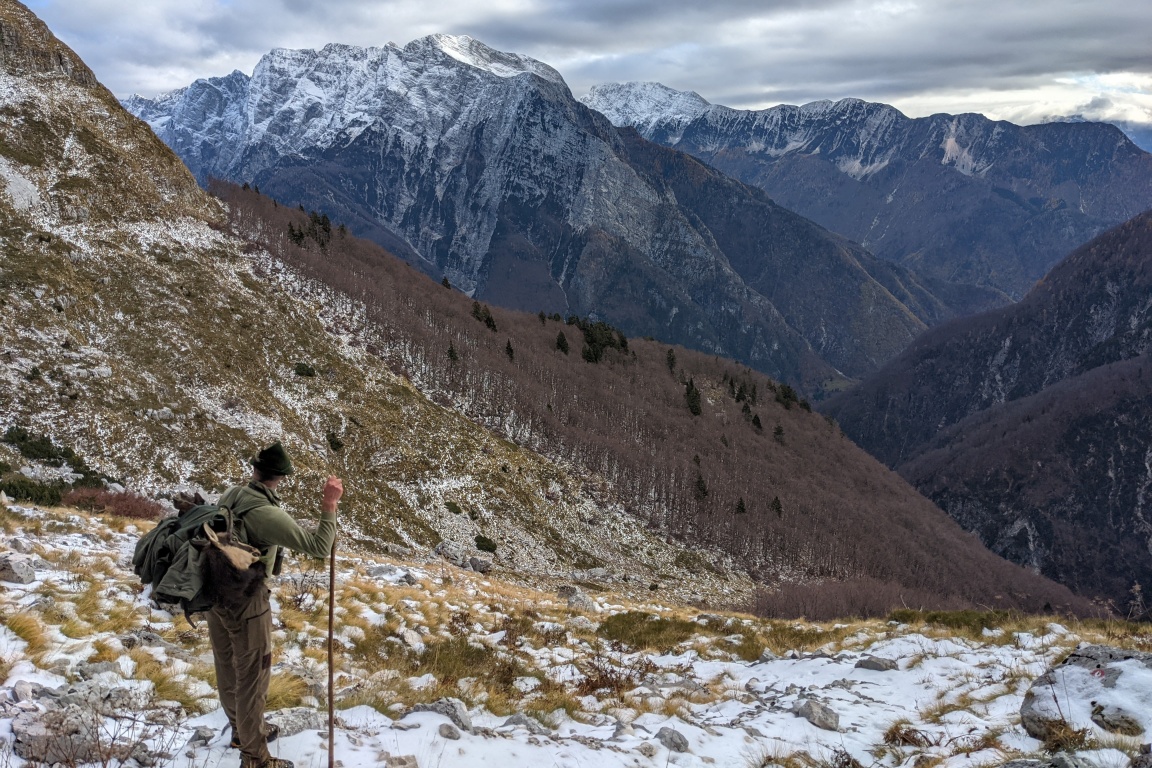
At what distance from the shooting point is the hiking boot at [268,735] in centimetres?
712

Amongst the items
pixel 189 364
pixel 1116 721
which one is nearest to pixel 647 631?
pixel 1116 721

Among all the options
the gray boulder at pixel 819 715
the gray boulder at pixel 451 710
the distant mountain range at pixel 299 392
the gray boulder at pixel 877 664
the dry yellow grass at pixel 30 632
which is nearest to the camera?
the dry yellow grass at pixel 30 632

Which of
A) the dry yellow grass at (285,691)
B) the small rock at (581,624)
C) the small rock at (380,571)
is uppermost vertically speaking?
the dry yellow grass at (285,691)

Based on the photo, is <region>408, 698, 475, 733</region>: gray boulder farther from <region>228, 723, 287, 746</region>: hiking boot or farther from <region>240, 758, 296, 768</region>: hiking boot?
<region>240, 758, 296, 768</region>: hiking boot

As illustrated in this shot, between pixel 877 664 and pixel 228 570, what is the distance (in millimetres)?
13309

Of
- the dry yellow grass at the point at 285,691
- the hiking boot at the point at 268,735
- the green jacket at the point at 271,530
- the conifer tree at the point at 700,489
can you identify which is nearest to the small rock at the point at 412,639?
the dry yellow grass at the point at 285,691

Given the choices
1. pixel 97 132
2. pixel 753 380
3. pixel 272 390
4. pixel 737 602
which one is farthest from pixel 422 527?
pixel 753 380

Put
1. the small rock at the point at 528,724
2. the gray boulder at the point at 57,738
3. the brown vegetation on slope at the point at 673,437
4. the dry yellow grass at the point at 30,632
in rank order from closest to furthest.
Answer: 1. the gray boulder at the point at 57,738
2. the dry yellow grass at the point at 30,632
3. the small rock at the point at 528,724
4. the brown vegetation on slope at the point at 673,437

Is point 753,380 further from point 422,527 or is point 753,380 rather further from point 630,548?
point 422,527

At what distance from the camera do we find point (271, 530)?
6.95 meters

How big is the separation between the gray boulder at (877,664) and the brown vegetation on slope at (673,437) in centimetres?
5536

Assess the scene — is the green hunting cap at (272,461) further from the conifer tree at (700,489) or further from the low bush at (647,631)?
the conifer tree at (700,489)

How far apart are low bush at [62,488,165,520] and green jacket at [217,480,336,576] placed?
20.6m

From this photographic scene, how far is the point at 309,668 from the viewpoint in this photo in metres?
10.9
